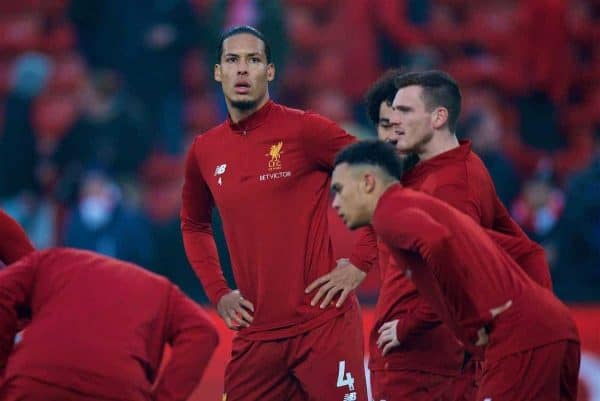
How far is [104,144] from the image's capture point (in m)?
11.6

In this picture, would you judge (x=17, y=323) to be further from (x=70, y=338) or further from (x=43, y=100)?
(x=43, y=100)

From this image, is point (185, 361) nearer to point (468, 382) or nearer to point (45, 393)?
point (45, 393)

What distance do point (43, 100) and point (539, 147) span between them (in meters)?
4.89

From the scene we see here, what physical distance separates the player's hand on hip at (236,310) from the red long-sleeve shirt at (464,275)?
104 cm

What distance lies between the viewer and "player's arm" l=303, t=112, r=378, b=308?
552 cm

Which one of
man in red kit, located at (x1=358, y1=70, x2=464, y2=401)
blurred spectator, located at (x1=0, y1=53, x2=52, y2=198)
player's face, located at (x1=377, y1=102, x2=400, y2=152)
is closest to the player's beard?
player's face, located at (x1=377, y1=102, x2=400, y2=152)

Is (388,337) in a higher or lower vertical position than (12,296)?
lower

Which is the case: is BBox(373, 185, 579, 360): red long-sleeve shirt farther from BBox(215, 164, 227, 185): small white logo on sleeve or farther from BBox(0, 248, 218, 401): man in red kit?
BBox(215, 164, 227, 185): small white logo on sleeve

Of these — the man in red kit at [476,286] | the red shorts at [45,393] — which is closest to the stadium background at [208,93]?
the man in red kit at [476,286]

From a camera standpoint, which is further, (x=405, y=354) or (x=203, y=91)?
(x=203, y=91)

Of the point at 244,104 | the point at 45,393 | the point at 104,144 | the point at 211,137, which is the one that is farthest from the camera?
the point at 104,144

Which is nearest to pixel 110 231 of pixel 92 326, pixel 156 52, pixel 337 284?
pixel 156 52

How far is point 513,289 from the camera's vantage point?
470 centimetres

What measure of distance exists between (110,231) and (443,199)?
6231mm
